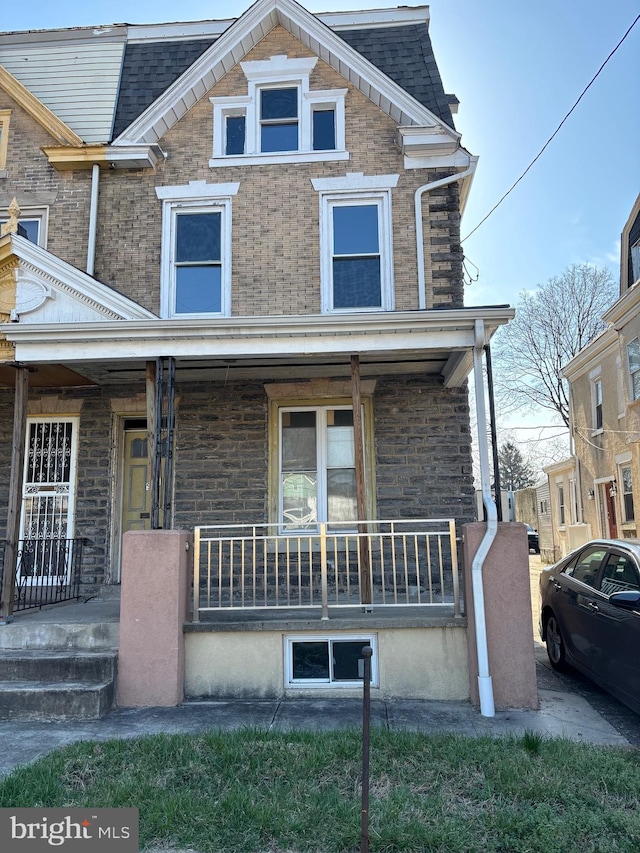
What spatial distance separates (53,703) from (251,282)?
574cm

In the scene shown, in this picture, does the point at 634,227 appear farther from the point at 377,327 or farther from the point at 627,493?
the point at 377,327

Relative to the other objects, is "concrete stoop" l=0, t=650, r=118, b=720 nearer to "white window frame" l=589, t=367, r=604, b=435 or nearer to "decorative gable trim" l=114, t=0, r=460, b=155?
"decorative gable trim" l=114, t=0, r=460, b=155

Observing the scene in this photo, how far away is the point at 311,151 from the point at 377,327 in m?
4.06

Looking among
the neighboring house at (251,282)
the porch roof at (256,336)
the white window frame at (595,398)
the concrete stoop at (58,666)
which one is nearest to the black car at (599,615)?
the neighboring house at (251,282)

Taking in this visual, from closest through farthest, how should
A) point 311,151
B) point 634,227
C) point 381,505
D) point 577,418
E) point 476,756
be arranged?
1. point 476,756
2. point 381,505
3. point 311,151
4. point 634,227
5. point 577,418

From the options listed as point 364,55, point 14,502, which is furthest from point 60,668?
point 364,55

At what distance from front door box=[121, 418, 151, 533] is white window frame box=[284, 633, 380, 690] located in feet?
11.7

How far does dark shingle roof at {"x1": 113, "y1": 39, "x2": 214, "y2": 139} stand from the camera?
1018 centimetres

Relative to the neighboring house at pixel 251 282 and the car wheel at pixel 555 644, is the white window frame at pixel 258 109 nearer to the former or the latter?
the neighboring house at pixel 251 282

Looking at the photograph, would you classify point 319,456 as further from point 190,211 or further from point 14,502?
point 190,211

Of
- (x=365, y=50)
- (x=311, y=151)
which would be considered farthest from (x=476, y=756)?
(x=365, y=50)

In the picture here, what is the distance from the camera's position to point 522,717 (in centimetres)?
570

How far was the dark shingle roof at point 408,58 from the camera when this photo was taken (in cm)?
971

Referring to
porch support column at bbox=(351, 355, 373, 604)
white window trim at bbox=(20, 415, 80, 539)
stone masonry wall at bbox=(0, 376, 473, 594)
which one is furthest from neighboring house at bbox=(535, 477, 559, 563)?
white window trim at bbox=(20, 415, 80, 539)
